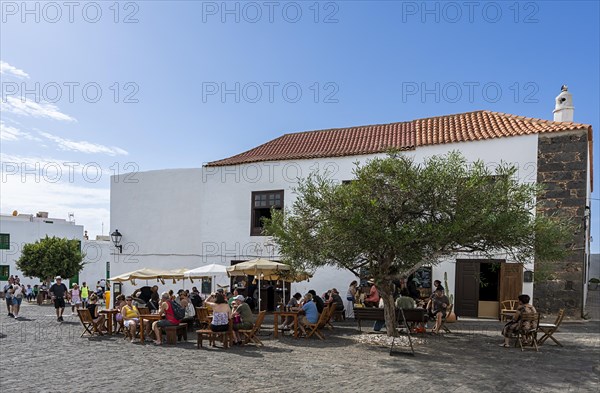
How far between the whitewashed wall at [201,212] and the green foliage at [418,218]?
6.75 metres

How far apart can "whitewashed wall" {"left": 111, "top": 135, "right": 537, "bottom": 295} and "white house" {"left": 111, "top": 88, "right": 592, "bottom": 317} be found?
4 centimetres

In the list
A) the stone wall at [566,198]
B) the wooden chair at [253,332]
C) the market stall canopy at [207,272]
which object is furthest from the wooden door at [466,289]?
the wooden chair at [253,332]

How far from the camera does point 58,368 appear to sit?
8.23 meters

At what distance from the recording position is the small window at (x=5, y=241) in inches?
1582

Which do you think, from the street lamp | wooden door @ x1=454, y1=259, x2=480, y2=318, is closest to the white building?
the street lamp

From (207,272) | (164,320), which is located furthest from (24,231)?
(164,320)

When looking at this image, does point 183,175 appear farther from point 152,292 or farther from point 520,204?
point 520,204

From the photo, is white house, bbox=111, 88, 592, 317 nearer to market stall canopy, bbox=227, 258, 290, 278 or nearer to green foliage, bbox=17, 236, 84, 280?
market stall canopy, bbox=227, 258, 290, 278

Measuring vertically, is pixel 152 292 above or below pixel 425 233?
below

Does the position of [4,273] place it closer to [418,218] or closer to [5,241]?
[5,241]

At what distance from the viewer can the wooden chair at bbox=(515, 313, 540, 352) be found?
1028 cm

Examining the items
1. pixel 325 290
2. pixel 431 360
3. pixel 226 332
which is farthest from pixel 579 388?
pixel 325 290

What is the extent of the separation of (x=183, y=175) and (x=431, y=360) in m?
14.8

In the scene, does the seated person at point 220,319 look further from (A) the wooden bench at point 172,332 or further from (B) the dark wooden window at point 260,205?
(B) the dark wooden window at point 260,205
